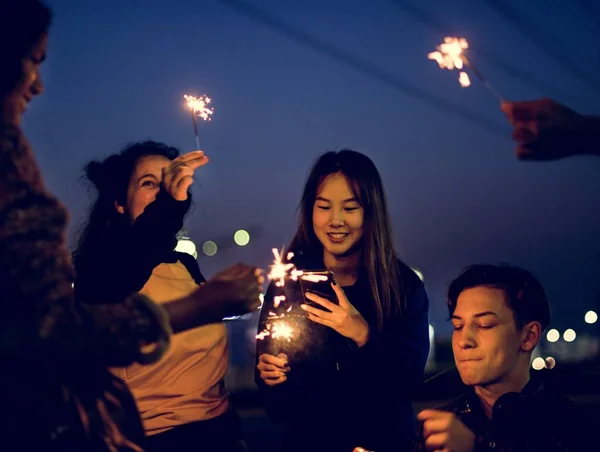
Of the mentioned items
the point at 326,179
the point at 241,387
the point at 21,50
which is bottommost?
the point at 241,387

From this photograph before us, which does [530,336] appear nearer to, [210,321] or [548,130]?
[548,130]

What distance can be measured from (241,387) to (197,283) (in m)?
14.6

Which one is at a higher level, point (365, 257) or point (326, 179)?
point (326, 179)

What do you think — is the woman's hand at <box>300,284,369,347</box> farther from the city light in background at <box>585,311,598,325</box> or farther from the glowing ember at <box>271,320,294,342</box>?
the city light in background at <box>585,311,598,325</box>

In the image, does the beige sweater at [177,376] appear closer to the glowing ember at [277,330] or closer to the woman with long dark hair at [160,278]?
the woman with long dark hair at [160,278]

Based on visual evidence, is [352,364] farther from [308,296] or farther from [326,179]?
[326,179]

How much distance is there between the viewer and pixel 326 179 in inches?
146

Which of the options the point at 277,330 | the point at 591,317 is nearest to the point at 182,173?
the point at 277,330

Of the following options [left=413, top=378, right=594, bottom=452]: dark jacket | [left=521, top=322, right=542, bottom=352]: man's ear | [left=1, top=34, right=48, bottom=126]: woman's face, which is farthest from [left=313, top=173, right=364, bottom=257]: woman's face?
[left=1, top=34, right=48, bottom=126]: woman's face

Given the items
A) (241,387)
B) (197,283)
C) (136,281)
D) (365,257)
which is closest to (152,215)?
(136,281)

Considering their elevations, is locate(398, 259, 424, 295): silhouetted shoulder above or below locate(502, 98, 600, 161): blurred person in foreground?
below

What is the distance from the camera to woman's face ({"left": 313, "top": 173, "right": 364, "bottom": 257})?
12.0 ft

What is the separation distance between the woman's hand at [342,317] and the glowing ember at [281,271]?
Result: 0.70 feet

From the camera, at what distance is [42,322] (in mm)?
2387
